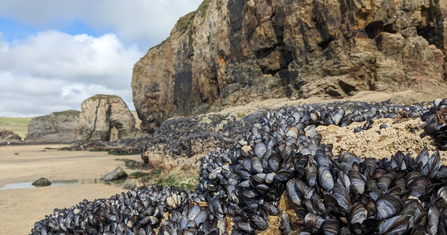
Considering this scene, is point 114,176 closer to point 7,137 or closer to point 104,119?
point 104,119

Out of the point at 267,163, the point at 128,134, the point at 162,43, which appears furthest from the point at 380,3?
the point at 128,134

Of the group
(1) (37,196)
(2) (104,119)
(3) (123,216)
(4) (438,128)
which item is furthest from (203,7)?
(4) (438,128)

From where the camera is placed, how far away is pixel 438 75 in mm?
10078

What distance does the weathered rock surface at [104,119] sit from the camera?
3825 centimetres

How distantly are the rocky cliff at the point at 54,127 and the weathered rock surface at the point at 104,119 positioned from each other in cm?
809

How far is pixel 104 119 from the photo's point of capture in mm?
38844

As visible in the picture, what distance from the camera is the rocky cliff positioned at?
44256 millimetres

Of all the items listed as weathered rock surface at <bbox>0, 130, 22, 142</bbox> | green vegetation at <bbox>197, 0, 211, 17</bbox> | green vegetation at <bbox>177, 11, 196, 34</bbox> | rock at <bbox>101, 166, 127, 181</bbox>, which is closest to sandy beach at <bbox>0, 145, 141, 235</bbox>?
rock at <bbox>101, 166, 127, 181</bbox>

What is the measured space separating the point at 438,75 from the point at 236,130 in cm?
949

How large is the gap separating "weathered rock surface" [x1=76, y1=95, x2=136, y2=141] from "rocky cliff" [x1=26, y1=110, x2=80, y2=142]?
8091mm

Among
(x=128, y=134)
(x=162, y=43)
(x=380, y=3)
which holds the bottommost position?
(x=128, y=134)

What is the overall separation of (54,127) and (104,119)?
51.8ft

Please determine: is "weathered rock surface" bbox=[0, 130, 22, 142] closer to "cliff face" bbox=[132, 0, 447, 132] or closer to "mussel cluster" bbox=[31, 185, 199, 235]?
"cliff face" bbox=[132, 0, 447, 132]

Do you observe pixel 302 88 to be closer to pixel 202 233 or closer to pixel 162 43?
pixel 202 233
